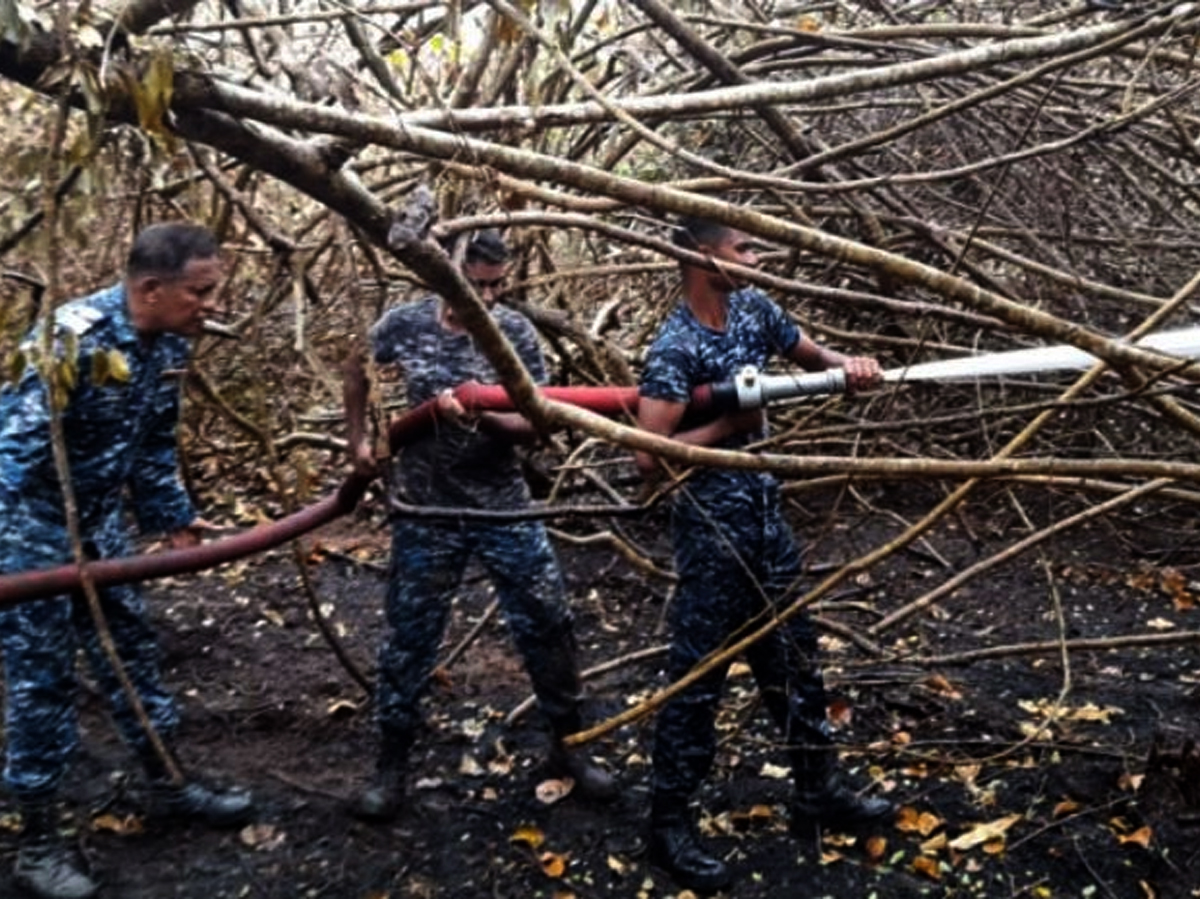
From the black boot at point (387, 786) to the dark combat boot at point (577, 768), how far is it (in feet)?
1.41

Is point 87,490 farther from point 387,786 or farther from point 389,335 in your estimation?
point 387,786

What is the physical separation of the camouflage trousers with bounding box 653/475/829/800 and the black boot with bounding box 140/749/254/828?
3.95ft

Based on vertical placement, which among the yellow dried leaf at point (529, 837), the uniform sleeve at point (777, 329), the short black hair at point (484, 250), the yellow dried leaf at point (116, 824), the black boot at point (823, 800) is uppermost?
the short black hair at point (484, 250)

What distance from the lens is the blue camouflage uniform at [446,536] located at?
12.2 feet

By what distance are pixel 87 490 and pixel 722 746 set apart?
1.97m

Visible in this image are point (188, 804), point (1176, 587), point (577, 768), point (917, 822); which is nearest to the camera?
point (917, 822)

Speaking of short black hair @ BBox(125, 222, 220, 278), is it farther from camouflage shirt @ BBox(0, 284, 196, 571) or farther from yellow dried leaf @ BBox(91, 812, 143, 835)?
yellow dried leaf @ BBox(91, 812, 143, 835)

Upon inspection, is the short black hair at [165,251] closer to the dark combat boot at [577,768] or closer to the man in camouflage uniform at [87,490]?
the man in camouflage uniform at [87,490]

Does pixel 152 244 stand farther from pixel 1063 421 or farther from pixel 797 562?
pixel 1063 421

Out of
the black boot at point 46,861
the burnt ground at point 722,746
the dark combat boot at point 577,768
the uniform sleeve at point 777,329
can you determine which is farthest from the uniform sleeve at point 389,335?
the black boot at point 46,861

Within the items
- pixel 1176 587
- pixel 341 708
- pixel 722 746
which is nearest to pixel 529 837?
pixel 722 746

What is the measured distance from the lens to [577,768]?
3.94m

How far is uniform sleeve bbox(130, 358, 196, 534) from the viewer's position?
3701 mm

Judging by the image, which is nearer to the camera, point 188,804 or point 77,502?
point 77,502
